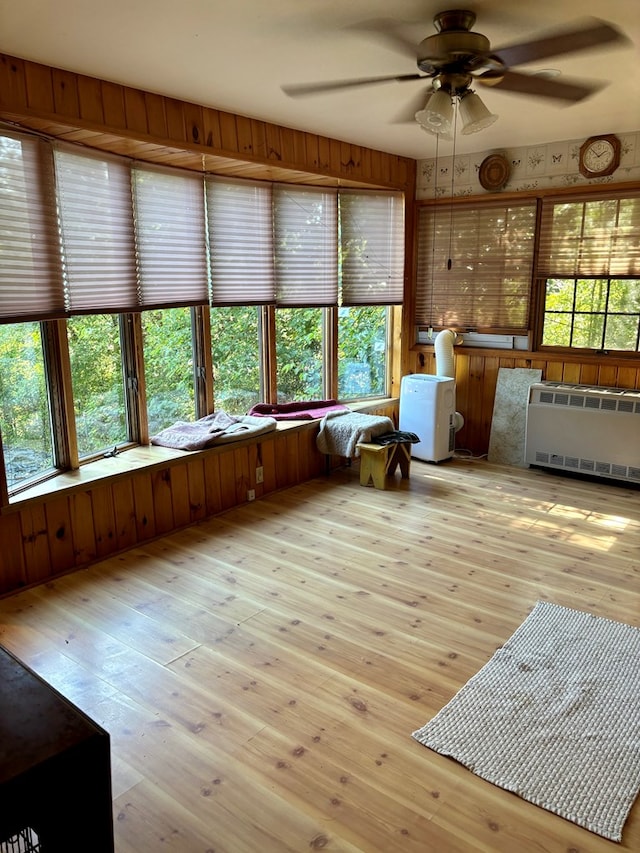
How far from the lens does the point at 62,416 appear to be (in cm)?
348

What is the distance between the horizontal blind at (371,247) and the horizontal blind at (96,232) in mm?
1945

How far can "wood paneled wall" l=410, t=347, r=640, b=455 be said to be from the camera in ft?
15.4

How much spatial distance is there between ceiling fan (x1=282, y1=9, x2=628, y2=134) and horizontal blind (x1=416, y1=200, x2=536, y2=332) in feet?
7.10

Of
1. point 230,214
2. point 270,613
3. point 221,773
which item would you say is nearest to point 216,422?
point 230,214

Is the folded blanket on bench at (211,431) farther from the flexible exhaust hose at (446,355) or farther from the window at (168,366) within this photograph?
the flexible exhaust hose at (446,355)

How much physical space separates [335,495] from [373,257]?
2.05 m

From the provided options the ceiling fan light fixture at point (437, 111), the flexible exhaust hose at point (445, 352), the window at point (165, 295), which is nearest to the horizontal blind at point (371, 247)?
the window at point (165, 295)

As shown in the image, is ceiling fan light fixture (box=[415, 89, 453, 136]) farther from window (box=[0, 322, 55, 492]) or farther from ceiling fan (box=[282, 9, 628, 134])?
window (box=[0, 322, 55, 492])

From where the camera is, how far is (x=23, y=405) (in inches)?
128

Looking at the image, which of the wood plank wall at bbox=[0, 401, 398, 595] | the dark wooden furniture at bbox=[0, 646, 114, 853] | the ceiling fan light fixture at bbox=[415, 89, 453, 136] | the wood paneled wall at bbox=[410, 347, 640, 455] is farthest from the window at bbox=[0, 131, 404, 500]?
the dark wooden furniture at bbox=[0, 646, 114, 853]

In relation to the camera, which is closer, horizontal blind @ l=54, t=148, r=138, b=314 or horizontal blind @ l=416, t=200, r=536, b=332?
horizontal blind @ l=54, t=148, r=138, b=314

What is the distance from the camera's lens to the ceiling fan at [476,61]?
2439 millimetres

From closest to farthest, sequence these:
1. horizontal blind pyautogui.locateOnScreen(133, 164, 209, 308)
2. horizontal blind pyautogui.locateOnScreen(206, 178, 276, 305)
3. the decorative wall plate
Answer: horizontal blind pyautogui.locateOnScreen(133, 164, 209, 308), horizontal blind pyautogui.locateOnScreen(206, 178, 276, 305), the decorative wall plate

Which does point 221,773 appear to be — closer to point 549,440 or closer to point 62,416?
point 62,416
